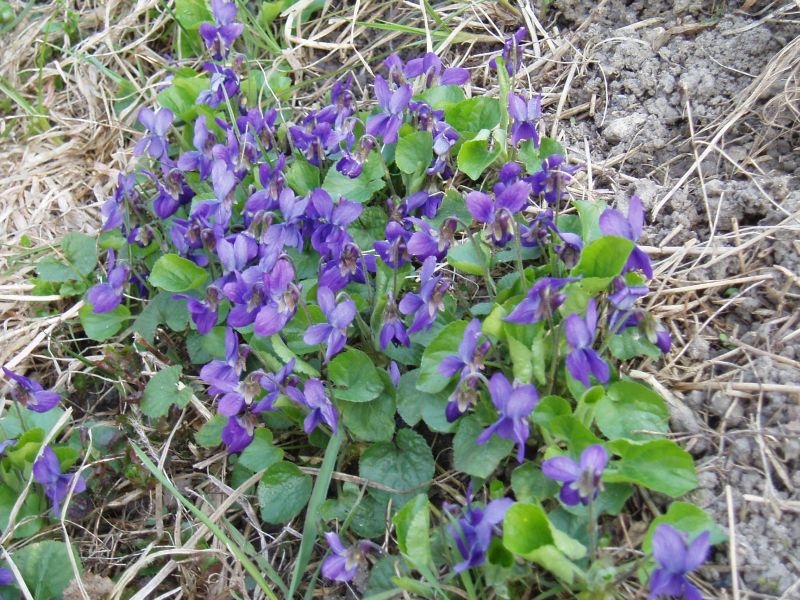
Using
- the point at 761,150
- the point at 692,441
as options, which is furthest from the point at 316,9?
the point at 692,441

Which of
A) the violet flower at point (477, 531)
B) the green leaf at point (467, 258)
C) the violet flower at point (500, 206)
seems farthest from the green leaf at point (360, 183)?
the violet flower at point (477, 531)

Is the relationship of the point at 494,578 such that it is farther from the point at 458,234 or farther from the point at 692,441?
the point at 458,234

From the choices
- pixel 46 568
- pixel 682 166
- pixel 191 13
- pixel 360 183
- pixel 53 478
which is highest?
pixel 191 13

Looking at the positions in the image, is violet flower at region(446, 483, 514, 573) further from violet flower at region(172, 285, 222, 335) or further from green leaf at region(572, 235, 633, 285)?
violet flower at region(172, 285, 222, 335)

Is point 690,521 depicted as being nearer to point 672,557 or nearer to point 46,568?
point 672,557

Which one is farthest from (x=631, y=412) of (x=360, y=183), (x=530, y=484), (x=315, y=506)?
(x=360, y=183)

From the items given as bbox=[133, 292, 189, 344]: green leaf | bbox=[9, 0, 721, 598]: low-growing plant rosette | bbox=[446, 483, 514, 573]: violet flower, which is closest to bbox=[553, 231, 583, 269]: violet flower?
bbox=[9, 0, 721, 598]: low-growing plant rosette
